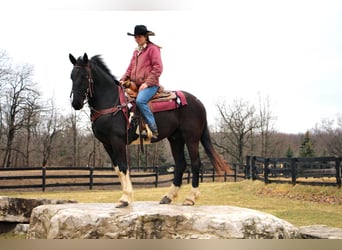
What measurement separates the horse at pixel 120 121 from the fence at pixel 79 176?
373 centimetres

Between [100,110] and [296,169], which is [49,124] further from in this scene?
[296,169]

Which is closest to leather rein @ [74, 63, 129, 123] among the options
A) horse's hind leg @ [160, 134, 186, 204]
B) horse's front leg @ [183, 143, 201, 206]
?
horse's hind leg @ [160, 134, 186, 204]

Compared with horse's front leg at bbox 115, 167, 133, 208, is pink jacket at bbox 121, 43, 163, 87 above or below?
above

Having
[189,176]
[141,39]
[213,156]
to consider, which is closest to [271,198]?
[189,176]

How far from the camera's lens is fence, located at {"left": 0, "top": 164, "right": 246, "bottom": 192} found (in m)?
8.27

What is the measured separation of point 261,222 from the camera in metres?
4.02

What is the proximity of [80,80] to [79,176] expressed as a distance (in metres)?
5.45

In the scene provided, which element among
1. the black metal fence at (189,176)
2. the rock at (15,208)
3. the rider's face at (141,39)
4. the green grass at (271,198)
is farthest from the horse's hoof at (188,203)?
the black metal fence at (189,176)

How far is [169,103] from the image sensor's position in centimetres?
448

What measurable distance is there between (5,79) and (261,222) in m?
5.74

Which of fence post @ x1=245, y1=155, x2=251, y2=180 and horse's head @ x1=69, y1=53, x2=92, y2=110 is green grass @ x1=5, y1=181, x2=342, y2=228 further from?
horse's head @ x1=69, y1=53, x2=92, y2=110

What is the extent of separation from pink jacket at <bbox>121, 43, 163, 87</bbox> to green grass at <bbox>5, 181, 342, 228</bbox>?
2841 millimetres

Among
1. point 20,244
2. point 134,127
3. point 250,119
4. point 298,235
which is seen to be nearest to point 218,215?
point 298,235

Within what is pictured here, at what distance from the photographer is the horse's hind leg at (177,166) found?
15.1ft
